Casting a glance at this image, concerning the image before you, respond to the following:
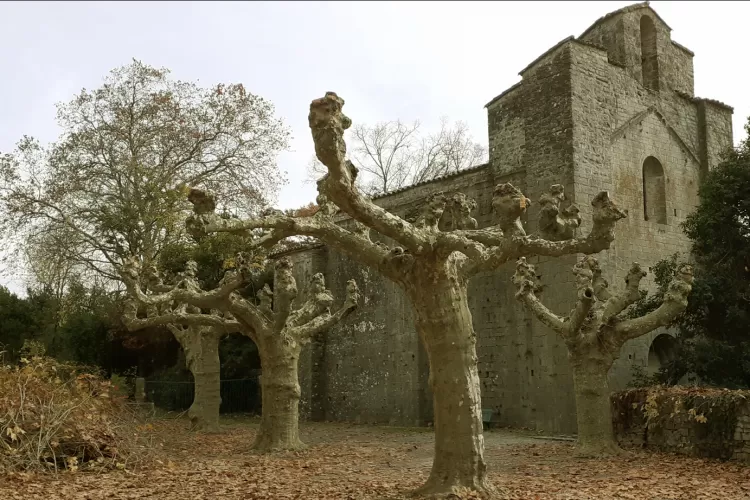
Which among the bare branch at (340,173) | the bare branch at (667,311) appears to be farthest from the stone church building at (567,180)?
the bare branch at (340,173)

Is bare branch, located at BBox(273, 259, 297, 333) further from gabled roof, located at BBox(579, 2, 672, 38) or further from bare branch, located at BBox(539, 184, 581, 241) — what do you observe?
gabled roof, located at BBox(579, 2, 672, 38)

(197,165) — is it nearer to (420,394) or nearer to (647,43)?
(420,394)

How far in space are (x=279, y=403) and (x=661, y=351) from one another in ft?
33.9

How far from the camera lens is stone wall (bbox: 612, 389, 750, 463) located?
36.8 ft

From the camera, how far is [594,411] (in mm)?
12305

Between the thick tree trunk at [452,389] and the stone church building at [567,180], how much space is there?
8551 millimetres

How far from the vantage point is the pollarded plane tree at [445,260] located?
813 centimetres

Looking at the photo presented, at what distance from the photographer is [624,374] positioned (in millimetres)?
16594

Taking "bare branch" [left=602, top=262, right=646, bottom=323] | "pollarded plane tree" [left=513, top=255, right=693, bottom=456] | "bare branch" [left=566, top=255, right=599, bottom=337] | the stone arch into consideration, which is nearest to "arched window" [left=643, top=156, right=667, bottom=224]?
the stone arch

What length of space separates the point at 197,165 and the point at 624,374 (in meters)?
14.0

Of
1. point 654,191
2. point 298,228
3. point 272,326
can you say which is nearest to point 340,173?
point 298,228

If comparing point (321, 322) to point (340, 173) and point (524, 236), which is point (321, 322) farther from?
point (340, 173)

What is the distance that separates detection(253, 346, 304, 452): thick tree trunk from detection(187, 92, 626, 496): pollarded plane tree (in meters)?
4.97

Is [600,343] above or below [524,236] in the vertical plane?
below
